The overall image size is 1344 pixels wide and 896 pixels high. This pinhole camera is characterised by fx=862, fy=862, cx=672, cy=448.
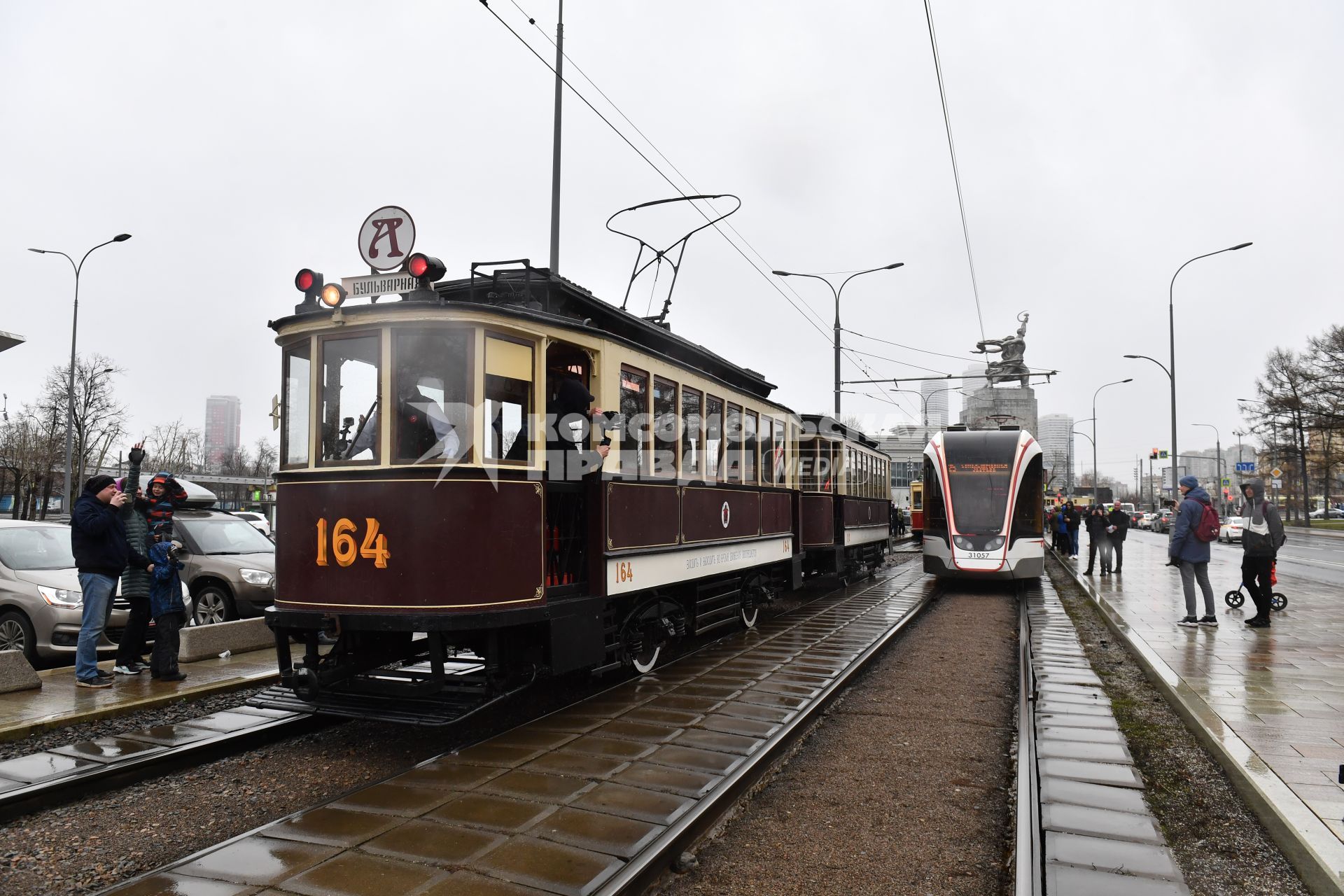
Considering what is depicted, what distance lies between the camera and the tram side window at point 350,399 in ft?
18.8

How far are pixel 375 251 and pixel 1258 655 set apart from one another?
29.5 ft

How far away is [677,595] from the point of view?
27.8ft

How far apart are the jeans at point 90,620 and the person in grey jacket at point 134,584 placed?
0.36 m

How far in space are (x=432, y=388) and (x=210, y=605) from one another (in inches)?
236

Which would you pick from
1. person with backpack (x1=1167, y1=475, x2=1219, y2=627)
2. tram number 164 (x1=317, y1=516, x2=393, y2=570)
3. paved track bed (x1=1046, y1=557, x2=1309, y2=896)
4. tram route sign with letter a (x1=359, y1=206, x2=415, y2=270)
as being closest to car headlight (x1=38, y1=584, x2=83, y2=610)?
tram number 164 (x1=317, y1=516, x2=393, y2=570)

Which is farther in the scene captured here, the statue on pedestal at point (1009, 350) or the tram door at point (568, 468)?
the statue on pedestal at point (1009, 350)

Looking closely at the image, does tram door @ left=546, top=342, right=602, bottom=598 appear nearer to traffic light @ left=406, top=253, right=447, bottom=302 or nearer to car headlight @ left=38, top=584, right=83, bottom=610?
traffic light @ left=406, top=253, right=447, bottom=302

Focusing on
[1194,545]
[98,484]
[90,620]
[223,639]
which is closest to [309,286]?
[98,484]

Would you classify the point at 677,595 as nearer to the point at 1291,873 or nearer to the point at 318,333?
the point at 318,333

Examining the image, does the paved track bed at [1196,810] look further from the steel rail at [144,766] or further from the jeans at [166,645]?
the jeans at [166,645]

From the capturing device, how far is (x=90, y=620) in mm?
6855

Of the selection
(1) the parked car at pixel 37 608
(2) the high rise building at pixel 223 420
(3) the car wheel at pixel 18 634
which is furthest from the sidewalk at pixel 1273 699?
(2) the high rise building at pixel 223 420

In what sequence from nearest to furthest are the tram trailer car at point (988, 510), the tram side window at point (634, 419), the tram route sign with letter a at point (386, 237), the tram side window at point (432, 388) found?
1. the tram side window at point (432, 388)
2. the tram route sign with letter a at point (386, 237)
3. the tram side window at point (634, 419)
4. the tram trailer car at point (988, 510)

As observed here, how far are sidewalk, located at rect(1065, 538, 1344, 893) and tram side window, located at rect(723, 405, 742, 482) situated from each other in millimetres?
4452
